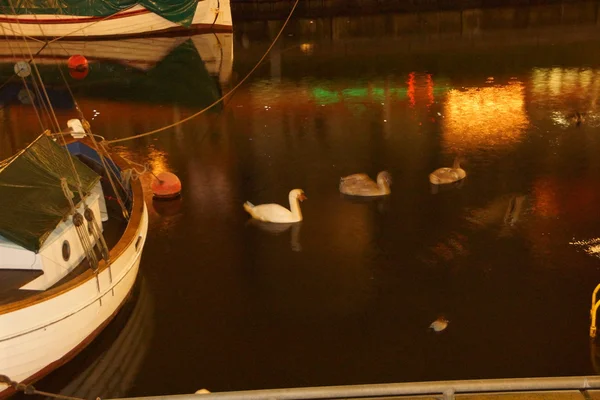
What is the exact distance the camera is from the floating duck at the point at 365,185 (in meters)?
13.7

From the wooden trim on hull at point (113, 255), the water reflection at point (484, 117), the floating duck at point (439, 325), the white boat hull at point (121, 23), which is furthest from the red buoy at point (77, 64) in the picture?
the floating duck at point (439, 325)

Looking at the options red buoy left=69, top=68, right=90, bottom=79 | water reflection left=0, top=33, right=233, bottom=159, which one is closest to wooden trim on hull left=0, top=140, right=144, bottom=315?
water reflection left=0, top=33, right=233, bottom=159

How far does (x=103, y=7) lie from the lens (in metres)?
30.6

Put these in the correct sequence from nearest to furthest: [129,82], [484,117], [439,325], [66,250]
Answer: [66,250] → [439,325] → [484,117] → [129,82]

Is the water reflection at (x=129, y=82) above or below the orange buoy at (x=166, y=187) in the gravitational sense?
above

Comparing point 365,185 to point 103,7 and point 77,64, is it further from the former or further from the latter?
point 103,7

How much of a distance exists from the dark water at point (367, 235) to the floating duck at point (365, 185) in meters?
0.25

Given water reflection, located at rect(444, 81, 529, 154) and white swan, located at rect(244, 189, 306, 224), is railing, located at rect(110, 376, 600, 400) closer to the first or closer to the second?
white swan, located at rect(244, 189, 306, 224)

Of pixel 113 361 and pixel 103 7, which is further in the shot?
pixel 103 7

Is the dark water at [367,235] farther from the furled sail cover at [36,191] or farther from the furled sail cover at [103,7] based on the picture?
the furled sail cover at [103,7]


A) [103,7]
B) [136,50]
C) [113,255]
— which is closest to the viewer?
[113,255]

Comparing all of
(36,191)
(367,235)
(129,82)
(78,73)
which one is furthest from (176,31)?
(36,191)

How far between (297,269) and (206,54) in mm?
18230

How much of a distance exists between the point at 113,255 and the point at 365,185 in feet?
18.2
